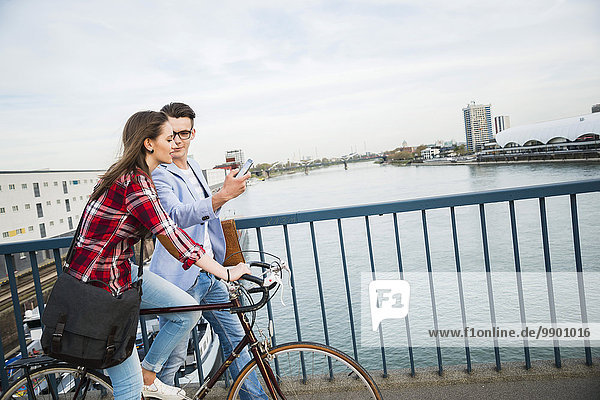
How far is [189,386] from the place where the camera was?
241cm

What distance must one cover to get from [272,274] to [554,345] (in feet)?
6.21

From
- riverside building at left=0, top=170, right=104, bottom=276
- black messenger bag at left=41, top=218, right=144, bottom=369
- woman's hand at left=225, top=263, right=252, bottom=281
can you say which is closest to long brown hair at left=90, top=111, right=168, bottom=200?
black messenger bag at left=41, top=218, right=144, bottom=369

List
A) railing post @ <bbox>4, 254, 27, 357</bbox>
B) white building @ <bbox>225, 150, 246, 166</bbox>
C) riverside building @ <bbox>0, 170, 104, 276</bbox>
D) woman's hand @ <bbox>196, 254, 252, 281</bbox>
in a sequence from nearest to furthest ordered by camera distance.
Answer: woman's hand @ <bbox>196, 254, 252, 281</bbox> → railing post @ <bbox>4, 254, 27, 357</bbox> → white building @ <bbox>225, 150, 246, 166</bbox> → riverside building @ <bbox>0, 170, 104, 276</bbox>

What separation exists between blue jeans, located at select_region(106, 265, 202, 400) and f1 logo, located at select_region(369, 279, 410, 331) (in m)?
1.31

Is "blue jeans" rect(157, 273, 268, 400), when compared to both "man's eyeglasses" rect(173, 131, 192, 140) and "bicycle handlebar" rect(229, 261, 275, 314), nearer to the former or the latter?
"bicycle handlebar" rect(229, 261, 275, 314)

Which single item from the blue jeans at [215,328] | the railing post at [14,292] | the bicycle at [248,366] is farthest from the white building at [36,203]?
the blue jeans at [215,328]

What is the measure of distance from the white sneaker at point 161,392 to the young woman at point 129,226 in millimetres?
153

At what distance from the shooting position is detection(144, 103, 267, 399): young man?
1.89m

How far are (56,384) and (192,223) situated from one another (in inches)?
45.8

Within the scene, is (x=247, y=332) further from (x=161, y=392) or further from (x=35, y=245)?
(x=35, y=245)

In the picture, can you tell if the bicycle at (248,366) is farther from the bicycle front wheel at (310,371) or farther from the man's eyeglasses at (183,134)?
the man's eyeglasses at (183,134)

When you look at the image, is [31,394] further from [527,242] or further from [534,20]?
[534,20]

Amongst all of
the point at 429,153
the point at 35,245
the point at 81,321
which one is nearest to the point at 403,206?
the point at 81,321

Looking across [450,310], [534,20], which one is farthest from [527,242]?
[534,20]
